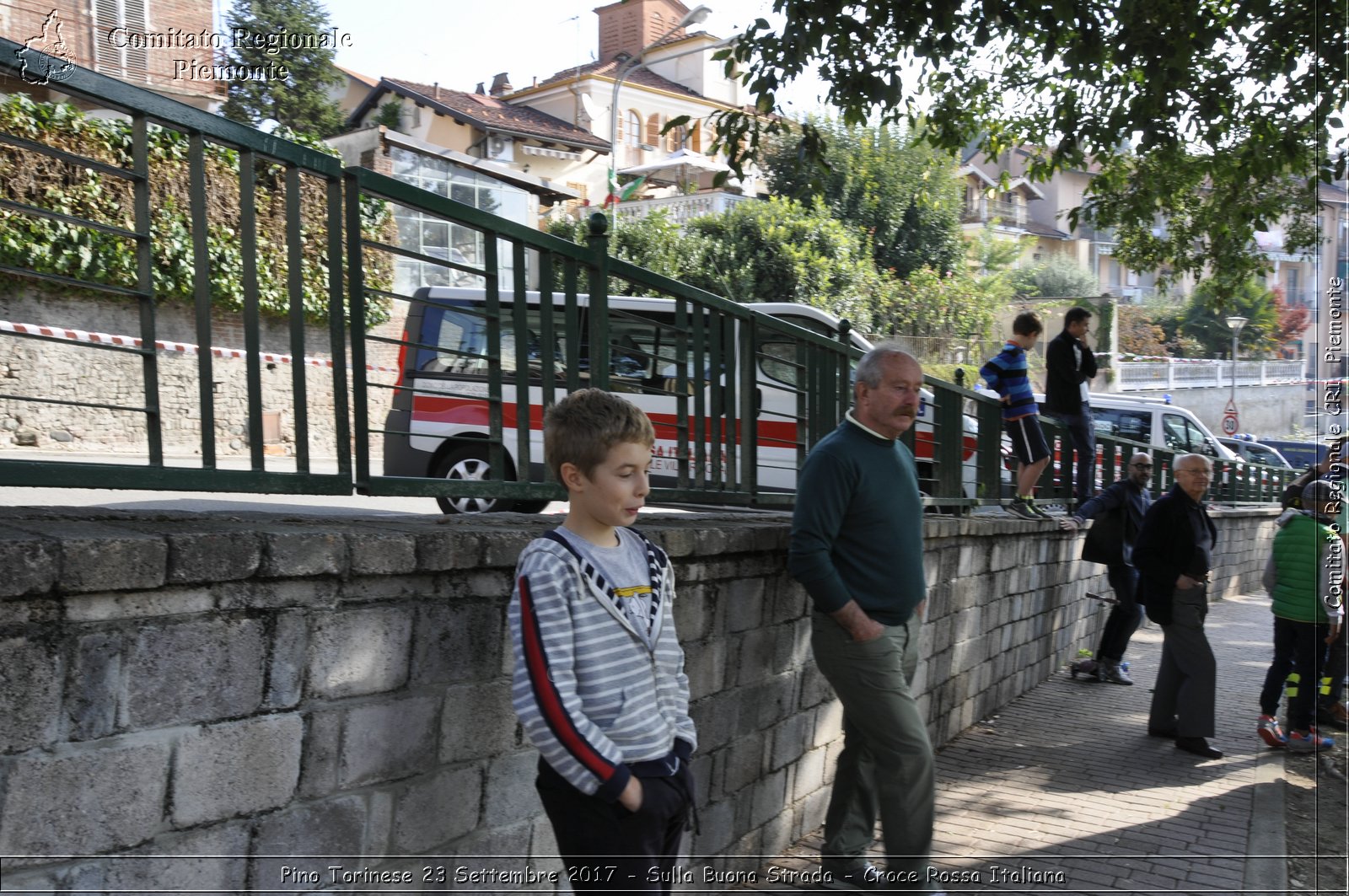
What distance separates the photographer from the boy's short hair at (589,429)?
2816 millimetres

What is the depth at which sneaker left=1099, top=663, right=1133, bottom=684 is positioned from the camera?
10414 mm

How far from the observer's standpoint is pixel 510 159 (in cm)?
3825

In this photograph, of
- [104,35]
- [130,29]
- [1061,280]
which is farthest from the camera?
[1061,280]

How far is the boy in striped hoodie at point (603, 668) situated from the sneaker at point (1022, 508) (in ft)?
25.4

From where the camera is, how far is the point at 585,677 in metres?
2.67

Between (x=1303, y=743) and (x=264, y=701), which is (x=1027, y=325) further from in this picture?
(x=264, y=701)

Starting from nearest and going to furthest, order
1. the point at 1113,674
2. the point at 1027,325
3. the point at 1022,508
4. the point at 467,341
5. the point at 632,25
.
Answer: the point at 467,341 < the point at 1027,325 < the point at 1022,508 < the point at 1113,674 < the point at 632,25

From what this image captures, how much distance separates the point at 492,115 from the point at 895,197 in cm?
1275

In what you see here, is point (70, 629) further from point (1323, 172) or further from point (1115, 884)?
point (1323, 172)

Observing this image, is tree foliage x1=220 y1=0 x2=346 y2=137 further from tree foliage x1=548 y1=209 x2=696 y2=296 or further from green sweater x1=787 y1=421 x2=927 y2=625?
green sweater x1=787 y1=421 x2=927 y2=625

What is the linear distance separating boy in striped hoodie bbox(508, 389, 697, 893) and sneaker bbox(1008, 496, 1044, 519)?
7.74 metres

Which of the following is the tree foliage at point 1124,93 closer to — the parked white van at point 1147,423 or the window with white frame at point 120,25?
the parked white van at point 1147,423

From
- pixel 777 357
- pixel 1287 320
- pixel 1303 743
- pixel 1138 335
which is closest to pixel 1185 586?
pixel 1303 743

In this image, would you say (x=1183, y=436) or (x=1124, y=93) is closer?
(x=1124, y=93)
